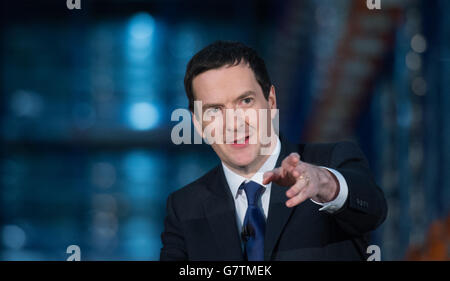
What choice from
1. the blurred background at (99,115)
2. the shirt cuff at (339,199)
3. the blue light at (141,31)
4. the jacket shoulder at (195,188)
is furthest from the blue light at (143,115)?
the shirt cuff at (339,199)

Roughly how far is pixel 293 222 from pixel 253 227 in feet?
0.31

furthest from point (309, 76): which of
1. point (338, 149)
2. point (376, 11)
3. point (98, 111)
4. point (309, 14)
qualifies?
point (98, 111)

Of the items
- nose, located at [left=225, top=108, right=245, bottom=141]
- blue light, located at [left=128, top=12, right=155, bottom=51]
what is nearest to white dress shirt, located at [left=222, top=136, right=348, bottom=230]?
nose, located at [left=225, top=108, right=245, bottom=141]

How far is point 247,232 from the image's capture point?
1.33 m

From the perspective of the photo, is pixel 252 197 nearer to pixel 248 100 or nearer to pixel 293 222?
pixel 293 222

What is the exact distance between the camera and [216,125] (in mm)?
1382

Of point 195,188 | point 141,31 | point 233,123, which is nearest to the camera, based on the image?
point 233,123

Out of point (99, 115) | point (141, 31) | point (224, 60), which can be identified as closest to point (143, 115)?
point (99, 115)

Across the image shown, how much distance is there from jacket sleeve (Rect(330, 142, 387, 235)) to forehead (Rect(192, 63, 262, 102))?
0.92ft

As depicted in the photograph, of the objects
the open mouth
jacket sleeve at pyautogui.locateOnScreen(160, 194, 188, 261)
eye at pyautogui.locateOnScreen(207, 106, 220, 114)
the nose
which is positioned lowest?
jacket sleeve at pyautogui.locateOnScreen(160, 194, 188, 261)

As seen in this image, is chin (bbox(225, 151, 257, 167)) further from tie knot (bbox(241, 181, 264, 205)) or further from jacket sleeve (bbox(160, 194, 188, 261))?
jacket sleeve (bbox(160, 194, 188, 261))

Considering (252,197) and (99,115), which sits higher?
(99,115)

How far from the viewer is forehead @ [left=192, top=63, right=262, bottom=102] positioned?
53.7 inches
